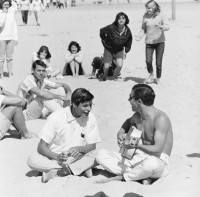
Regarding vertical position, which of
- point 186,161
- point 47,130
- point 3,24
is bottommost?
point 186,161

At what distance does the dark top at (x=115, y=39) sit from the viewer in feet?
38.1

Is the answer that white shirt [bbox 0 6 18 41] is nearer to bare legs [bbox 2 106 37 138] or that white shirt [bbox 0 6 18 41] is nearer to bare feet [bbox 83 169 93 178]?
bare legs [bbox 2 106 37 138]

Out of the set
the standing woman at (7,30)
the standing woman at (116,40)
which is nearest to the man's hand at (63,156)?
the standing woman at (116,40)

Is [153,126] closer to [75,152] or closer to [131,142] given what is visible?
[131,142]

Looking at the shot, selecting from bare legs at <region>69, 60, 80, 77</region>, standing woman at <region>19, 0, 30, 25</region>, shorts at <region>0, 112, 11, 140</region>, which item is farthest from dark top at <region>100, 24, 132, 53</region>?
standing woman at <region>19, 0, 30, 25</region>

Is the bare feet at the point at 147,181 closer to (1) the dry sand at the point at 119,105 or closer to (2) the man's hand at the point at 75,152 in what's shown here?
(1) the dry sand at the point at 119,105

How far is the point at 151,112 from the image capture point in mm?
6039

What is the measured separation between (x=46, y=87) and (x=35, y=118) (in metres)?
0.48

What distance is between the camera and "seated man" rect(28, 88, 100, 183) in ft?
20.1

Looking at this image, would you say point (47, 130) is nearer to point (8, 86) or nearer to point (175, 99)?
point (175, 99)

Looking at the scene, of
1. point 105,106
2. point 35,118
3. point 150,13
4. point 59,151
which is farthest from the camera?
point 150,13

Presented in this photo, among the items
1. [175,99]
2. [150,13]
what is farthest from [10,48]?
[175,99]

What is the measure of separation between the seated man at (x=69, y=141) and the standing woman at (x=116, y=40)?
5.48m

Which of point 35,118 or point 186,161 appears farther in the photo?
point 35,118
